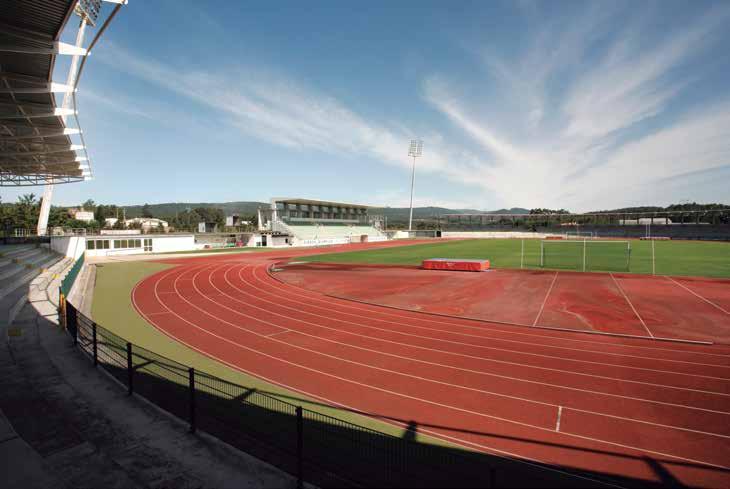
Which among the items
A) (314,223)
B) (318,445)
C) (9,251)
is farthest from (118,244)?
(318,445)

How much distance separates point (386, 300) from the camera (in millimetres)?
19719

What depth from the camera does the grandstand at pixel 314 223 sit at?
7225 centimetres

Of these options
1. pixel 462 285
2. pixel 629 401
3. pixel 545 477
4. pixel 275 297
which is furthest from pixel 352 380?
pixel 462 285

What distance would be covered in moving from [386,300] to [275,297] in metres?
6.39

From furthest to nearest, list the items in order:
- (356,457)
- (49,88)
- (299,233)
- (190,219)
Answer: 1. (190,219)
2. (299,233)
3. (49,88)
4. (356,457)

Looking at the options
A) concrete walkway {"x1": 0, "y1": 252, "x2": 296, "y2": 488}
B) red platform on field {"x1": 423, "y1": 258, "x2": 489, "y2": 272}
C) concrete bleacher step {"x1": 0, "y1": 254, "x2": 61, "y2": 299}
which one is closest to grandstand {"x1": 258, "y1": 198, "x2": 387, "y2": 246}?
red platform on field {"x1": 423, "y1": 258, "x2": 489, "y2": 272}

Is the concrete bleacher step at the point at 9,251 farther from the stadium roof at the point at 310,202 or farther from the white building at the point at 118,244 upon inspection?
the stadium roof at the point at 310,202

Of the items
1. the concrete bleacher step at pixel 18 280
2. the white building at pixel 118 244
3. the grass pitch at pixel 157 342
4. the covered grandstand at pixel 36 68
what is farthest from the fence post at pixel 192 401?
the white building at pixel 118 244

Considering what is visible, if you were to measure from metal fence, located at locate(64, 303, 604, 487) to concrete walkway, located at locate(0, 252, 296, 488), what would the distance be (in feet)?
1.23

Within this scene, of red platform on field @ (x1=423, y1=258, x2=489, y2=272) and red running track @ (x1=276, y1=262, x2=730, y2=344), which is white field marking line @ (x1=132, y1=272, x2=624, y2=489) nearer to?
red running track @ (x1=276, y1=262, x2=730, y2=344)

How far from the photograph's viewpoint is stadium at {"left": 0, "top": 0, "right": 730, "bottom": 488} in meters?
5.66

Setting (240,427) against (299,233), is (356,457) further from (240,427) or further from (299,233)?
(299,233)

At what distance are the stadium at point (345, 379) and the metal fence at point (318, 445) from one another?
0.04 m

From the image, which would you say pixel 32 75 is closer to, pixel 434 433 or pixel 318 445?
pixel 318 445
